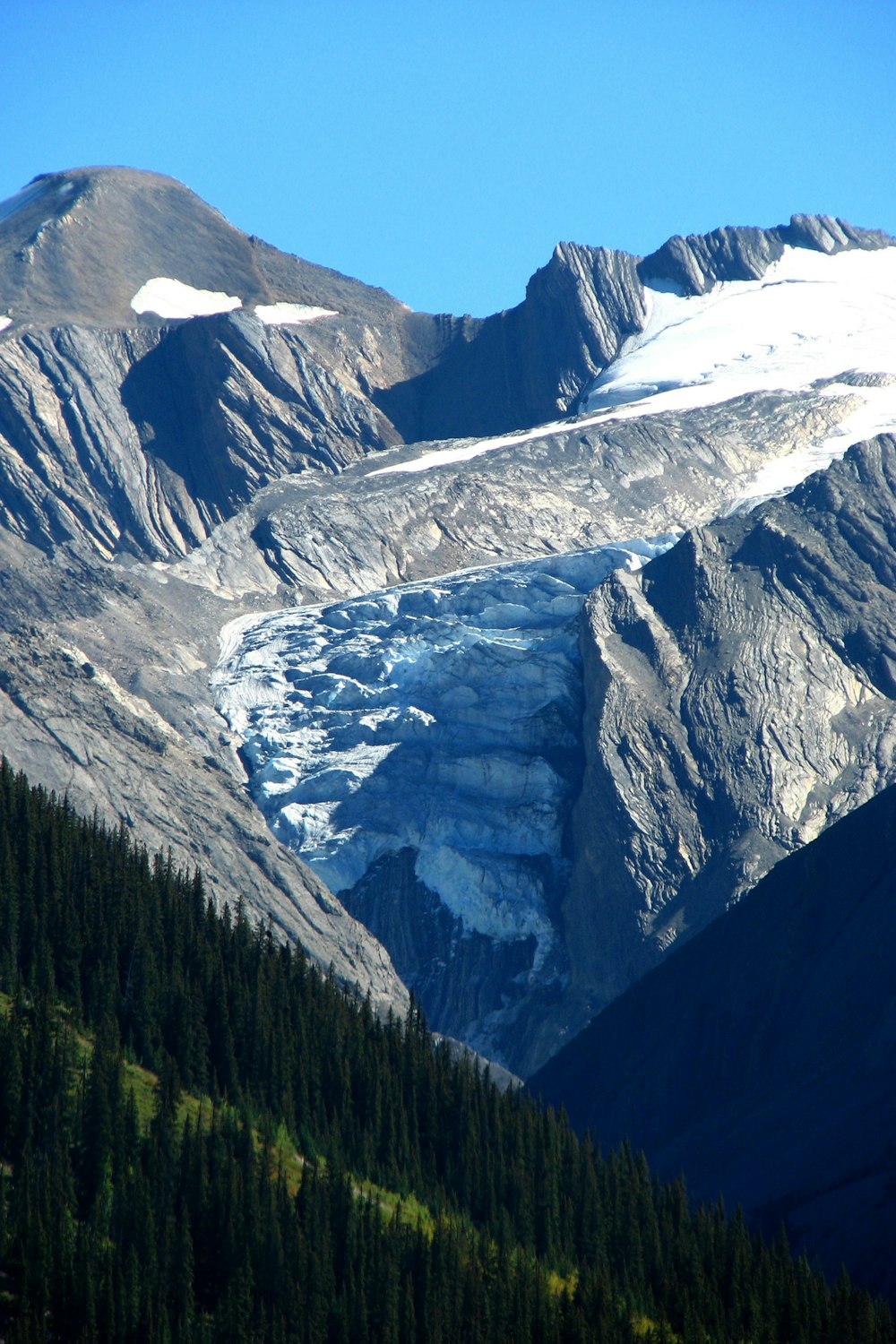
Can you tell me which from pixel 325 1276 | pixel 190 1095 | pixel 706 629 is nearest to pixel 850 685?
pixel 706 629

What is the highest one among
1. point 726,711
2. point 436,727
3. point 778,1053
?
point 436,727

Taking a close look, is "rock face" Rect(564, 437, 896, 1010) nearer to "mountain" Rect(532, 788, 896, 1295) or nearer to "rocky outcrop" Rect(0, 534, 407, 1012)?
"mountain" Rect(532, 788, 896, 1295)

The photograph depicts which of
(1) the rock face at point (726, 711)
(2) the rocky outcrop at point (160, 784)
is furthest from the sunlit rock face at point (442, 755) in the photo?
(2) the rocky outcrop at point (160, 784)

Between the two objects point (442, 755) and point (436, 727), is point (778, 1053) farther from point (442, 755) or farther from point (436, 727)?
point (436, 727)

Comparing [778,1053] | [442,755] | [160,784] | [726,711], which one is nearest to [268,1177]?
[778,1053]

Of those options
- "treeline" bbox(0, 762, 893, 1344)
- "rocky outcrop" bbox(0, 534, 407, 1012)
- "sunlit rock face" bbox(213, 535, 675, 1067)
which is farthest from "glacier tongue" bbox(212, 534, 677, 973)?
"treeline" bbox(0, 762, 893, 1344)

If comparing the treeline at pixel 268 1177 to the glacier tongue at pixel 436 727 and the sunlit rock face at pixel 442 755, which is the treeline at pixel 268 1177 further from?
the glacier tongue at pixel 436 727
